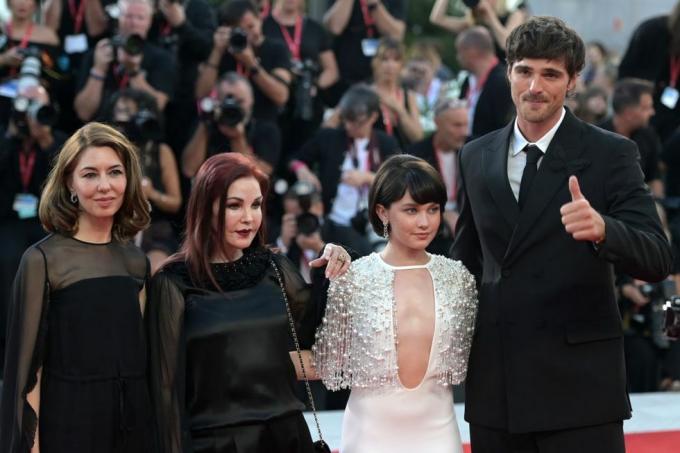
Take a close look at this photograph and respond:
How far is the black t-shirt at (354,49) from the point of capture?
820cm

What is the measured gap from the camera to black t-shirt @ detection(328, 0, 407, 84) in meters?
8.20

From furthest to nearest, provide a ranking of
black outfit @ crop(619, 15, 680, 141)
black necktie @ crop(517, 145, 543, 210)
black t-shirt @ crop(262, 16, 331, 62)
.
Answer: black outfit @ crop(619, 15, 680, 141), black t-shirt @ crop(262, 16, 331, 62), black necktie @ crop(517, 145, 543, 210)

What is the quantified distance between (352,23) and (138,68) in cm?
197

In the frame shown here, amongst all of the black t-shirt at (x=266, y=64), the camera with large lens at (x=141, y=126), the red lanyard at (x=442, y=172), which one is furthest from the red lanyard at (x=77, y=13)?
the red lanyard at (x=442, y=172)

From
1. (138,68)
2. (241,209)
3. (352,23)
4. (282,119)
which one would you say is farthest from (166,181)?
(241,209)

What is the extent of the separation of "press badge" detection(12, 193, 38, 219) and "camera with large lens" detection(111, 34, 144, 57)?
3.48 feet

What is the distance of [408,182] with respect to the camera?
3758 millimetres

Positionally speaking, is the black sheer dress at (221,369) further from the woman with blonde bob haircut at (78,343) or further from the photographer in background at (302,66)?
the photographer in background at (302,66)

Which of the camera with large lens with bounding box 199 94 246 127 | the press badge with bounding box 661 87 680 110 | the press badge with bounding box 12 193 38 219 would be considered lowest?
the press badge with bounding box 12 193 38 219

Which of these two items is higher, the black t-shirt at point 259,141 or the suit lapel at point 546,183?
the black t-shirt at point 259,141

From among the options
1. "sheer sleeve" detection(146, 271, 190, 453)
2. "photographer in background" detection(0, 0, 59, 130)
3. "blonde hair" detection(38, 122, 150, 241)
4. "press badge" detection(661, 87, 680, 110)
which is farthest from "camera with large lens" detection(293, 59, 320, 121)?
"sheer sleeve" detection(146, 271, 190, 453)

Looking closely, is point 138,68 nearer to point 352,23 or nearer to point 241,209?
point 352,23

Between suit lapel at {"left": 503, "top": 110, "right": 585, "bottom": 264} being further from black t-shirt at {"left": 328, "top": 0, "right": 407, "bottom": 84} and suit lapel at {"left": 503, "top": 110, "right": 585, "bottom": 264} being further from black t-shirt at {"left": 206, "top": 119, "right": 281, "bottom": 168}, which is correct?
black t-shirt at {"left": 328, "top": 0, "right": 407, "bottom": 84}

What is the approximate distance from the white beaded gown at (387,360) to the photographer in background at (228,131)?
289 cm
